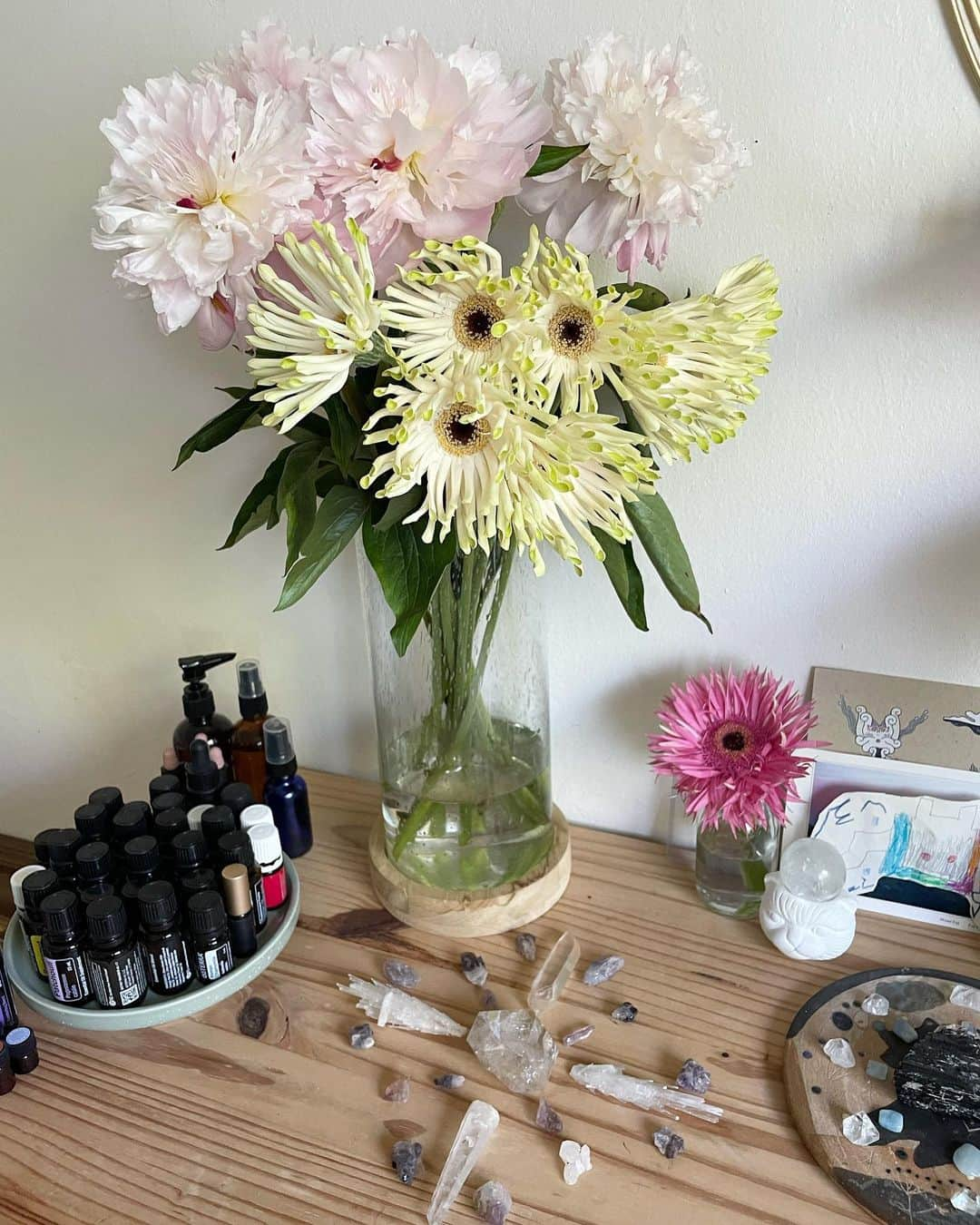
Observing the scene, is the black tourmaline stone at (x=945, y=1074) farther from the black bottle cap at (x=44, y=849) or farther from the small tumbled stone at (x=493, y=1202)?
the black bottle cap at (x=44, y=849)

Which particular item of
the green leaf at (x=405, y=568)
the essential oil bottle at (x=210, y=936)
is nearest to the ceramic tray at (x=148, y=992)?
the essential oil bottle at (x=210, y=936)

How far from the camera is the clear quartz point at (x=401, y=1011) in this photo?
767mm

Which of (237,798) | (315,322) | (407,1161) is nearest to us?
(315,322)

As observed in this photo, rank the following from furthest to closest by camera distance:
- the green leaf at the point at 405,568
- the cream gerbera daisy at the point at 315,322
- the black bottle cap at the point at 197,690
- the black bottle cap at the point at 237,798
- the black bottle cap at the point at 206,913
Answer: the black bottle cap at the point at 197,690 < the black bottle cap at the point at 237,798 < the black bottle cap at the point at 206,913 < the green leaf at the point at 405,568 < the cream gerbera daisy at the point at 315,322

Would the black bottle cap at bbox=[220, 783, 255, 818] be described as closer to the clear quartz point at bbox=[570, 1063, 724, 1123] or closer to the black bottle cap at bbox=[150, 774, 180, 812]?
the black bottle cap at bbox=[150, 774, 180, 812]

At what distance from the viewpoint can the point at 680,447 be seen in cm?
63

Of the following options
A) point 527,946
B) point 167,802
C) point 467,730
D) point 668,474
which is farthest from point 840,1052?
point 167,802

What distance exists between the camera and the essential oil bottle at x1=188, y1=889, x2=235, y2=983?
2.51 ft

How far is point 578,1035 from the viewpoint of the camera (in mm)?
752

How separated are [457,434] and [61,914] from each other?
47cm

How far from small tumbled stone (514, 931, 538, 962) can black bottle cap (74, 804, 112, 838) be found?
1.18ft

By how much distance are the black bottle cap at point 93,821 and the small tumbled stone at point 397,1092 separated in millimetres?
319

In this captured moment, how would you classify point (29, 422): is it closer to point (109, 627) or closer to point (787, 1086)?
point (109, 627)

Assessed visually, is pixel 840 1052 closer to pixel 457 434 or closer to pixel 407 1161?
pixel 407 1161
